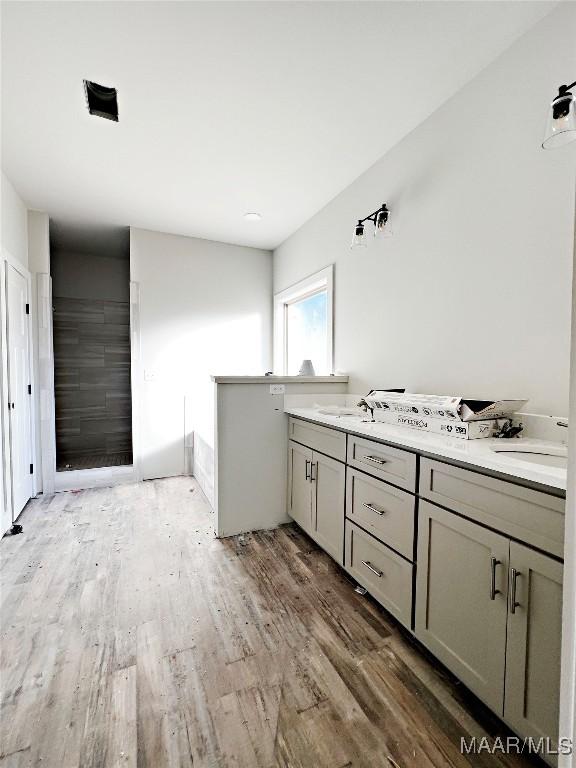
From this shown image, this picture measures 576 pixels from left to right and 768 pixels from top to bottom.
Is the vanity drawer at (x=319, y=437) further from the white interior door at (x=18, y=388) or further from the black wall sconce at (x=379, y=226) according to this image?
the white interior door at (x=18, y=388)

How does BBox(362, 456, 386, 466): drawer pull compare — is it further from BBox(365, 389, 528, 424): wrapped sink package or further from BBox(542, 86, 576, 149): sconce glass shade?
BBox(542, 86, 576, 149): sconce glass shade

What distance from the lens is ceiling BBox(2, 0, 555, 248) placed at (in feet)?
4.69

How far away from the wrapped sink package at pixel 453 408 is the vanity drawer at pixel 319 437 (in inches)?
13.6

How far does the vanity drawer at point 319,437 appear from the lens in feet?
6.47

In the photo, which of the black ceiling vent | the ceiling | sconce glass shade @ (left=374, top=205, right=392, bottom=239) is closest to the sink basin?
sconce glass shade @ (left=374, top=205, right=392, bottom=239)

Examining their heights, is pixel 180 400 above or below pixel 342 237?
below

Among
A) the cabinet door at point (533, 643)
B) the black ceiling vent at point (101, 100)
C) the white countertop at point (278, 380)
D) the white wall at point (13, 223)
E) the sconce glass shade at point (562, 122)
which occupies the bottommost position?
the cabinet door at point (533, 643)

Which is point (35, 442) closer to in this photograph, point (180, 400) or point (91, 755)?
point (180, 400)

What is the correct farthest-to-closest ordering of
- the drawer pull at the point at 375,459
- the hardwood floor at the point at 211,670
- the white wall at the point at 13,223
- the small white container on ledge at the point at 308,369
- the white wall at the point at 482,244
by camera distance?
the small white container on ledge at the point at 308,369, the white wall at the point at 13,223, the drawer pull at the point at 375,459, the white wall at the point at 482,244, the hardwood floor at the point at 211,670

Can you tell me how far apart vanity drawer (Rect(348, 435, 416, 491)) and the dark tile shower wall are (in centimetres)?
361

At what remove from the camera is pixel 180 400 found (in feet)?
12.6

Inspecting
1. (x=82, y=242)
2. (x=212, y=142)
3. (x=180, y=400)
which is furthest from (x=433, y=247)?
(x=82, y=242)

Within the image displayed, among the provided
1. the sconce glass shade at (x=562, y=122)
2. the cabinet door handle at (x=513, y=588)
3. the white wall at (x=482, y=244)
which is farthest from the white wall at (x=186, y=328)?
the sconce glass shade at (x=562, y=122)

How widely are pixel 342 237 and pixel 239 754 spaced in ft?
9.68
